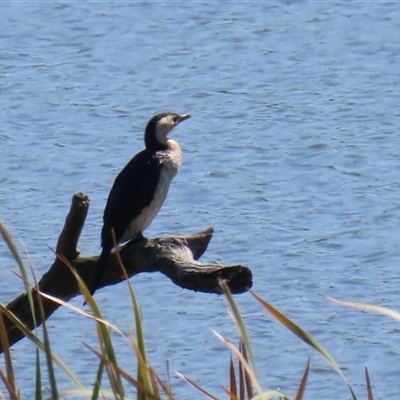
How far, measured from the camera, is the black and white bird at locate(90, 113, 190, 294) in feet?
16.0

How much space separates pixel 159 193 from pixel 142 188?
174mm

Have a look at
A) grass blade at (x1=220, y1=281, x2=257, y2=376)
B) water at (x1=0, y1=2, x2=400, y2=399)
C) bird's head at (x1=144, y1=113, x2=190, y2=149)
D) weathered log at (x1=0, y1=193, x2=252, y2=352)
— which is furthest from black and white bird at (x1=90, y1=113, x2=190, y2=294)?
grass blade at (x1=220, y1=281, x2=257, y2=376)

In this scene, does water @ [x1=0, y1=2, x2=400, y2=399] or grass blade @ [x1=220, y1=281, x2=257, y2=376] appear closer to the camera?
grass blade @ [x1=220, y1=281, x2=257, y2=376]

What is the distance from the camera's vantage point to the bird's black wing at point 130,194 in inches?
191

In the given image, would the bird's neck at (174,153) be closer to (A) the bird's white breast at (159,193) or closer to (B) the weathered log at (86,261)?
(A) the bird's white breast at (159,193)

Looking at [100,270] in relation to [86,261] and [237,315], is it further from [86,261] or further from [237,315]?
[237,315]

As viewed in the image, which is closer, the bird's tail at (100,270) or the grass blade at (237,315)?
the grass blade at (237,315)

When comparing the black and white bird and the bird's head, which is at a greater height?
the bird's head

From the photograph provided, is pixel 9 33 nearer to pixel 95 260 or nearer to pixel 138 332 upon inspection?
pixel 95 260

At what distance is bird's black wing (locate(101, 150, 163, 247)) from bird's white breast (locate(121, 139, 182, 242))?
28 mm

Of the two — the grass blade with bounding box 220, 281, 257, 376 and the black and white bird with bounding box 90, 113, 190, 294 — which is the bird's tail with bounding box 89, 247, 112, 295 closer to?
the black and white bird with bounding box 90, 113, 190, 294

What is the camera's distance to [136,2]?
13.2m

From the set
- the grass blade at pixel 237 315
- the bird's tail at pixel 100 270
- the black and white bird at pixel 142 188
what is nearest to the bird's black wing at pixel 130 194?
the black and white bird at pixel 142 188

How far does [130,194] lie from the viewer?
491 cm
